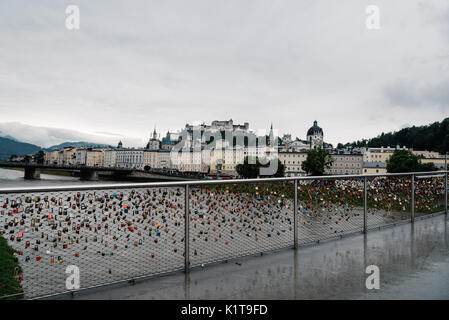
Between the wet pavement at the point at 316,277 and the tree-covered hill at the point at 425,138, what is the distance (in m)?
133

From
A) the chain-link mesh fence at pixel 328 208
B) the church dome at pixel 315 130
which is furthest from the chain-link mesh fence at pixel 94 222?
the church dome at pixel 315 130

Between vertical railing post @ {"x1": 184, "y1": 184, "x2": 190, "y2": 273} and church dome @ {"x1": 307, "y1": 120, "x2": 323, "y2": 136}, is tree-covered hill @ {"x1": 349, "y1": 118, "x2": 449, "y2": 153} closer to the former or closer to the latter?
church dome @ {"x1": 307, "y1": 120, "x2": 323, "y2": 136}

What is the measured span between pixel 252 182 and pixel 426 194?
570 centimetres

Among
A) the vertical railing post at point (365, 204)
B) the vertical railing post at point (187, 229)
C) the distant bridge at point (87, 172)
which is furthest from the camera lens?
the distant bridge at point (87, 172)

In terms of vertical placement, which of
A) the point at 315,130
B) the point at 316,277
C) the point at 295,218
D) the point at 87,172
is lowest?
the point at 87,172

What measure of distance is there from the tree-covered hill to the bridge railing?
434ft

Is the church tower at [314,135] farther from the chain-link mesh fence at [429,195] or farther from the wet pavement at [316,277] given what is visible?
the wet pavement at [316,277]

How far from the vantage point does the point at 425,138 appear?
5330 inches

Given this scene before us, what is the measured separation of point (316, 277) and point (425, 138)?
150 m

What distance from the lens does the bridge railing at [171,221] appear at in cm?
351

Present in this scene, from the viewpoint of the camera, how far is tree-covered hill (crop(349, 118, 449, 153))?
12605 centimetres

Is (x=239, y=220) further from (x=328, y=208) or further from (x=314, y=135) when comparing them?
(x=314, y=135)

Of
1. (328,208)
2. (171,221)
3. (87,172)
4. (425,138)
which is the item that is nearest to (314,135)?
(425,138)

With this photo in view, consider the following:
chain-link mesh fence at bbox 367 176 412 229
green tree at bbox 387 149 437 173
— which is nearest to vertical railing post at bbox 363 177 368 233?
chain-link mesh fence at bbox 367 176 412 229
